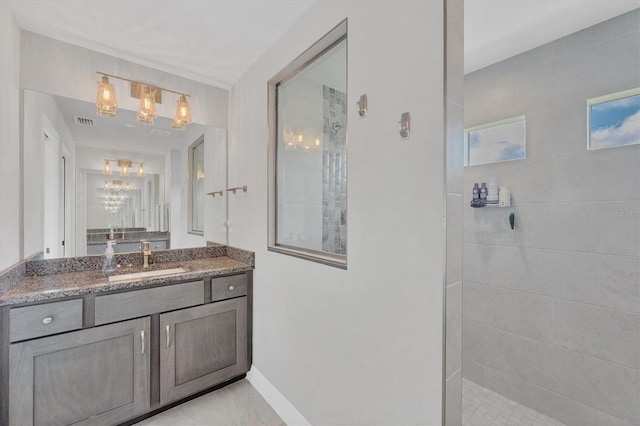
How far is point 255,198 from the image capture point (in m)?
2.19

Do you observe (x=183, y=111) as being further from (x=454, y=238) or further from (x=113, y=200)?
(x=454, y=238)

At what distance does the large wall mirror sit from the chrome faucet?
0.15ft

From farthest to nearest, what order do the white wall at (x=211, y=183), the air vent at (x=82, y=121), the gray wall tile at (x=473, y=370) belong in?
the white wall at (x=211, y=183)
the gray wall tile at (x=473, y=370)
the air vent at (x=82, y=121)

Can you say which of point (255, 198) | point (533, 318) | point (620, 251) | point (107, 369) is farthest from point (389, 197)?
point (107, 369)

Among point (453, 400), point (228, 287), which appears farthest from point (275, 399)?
point (453, 400)

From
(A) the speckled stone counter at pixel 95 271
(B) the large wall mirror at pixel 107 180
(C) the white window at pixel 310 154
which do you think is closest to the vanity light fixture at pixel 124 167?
(B) the large wall mirror at pixel 107 180

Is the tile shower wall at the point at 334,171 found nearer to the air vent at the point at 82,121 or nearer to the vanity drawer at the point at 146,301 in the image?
the vanity drawer at the point at 146,301

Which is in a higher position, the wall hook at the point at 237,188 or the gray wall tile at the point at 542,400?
the wall hook at the point at 237,188

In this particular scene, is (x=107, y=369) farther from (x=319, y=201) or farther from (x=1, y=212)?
(x=319, y=201)

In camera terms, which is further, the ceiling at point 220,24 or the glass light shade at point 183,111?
the glass light shade at point 183,111

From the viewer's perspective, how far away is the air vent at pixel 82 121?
2037 millimetres

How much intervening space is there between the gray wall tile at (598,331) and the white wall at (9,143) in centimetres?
323

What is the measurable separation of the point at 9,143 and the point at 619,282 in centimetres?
348

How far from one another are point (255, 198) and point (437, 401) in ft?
5.57
